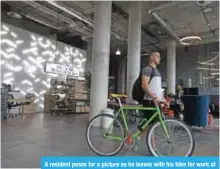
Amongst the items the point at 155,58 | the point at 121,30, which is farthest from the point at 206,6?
the point at 155,58

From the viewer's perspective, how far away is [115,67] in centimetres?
1738

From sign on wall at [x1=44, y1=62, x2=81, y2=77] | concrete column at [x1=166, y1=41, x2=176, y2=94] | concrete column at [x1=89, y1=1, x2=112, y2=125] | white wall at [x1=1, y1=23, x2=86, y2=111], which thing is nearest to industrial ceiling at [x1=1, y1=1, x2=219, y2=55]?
concrete column at [x1=166, y1=41, x2=176, y2=94]

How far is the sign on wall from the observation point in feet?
26.0

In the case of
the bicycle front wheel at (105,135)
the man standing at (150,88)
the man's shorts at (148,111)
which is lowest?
the bicycle front wheel at (105,135)

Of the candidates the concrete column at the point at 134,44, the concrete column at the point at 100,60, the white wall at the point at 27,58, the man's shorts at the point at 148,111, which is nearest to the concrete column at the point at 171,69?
the concrete column at the point at 134,44

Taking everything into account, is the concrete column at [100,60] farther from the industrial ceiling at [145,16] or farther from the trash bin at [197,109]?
the trash bin at [197,109]

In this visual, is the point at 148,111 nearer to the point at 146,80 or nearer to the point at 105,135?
the point at 146,80

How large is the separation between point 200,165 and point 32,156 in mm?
2132

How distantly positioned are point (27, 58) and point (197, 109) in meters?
8.03

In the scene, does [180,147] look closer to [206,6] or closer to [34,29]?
[206,6]

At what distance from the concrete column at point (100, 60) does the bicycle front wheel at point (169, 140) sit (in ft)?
10.6

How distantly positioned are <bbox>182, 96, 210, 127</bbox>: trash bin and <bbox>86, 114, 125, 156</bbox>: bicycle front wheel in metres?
3.18

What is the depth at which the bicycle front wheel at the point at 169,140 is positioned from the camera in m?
2.62

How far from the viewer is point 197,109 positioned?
5.37 meters
